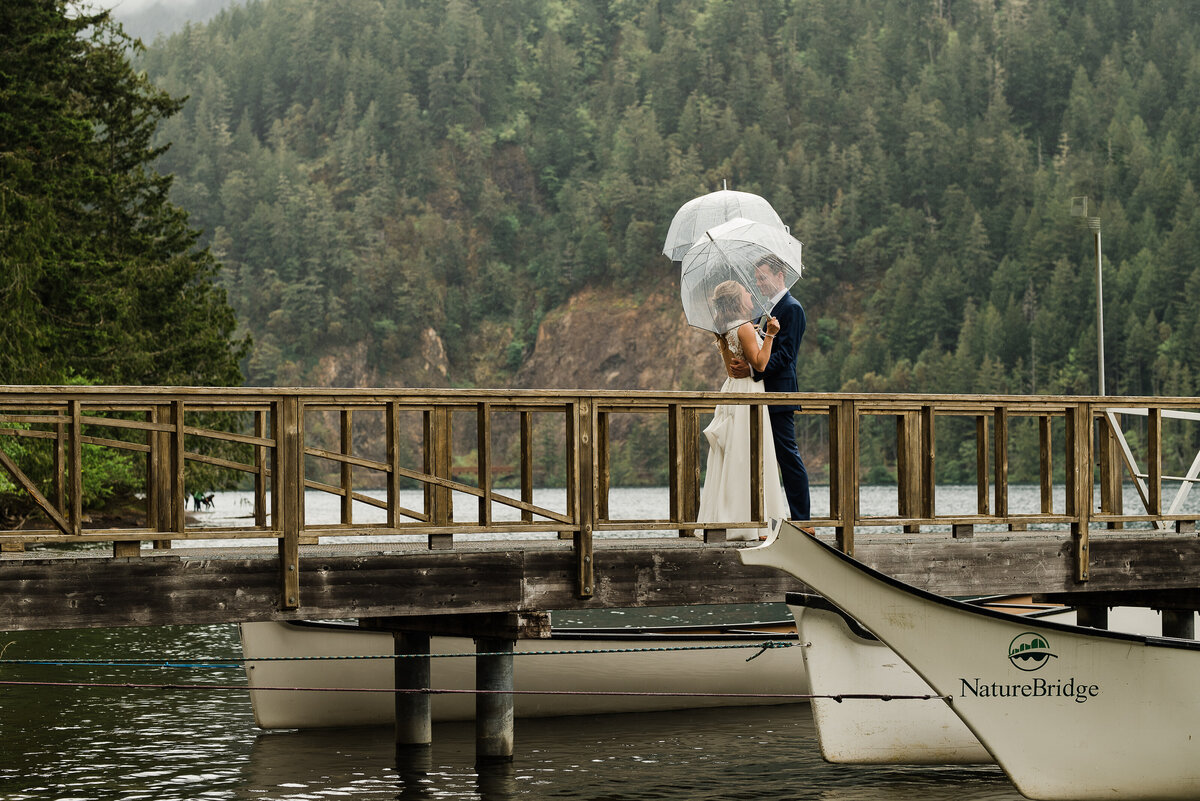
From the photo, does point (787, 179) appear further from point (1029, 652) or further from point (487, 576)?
point (487, 576)

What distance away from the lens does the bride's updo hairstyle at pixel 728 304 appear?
37.3 feet

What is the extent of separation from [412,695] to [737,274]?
5.34m

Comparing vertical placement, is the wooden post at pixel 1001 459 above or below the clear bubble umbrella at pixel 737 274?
below

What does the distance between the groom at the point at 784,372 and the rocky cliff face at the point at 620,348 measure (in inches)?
4571

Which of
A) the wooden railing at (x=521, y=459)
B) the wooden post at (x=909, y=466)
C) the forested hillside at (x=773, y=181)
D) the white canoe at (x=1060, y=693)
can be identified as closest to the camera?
the wooden railing at (x=521, y=459)

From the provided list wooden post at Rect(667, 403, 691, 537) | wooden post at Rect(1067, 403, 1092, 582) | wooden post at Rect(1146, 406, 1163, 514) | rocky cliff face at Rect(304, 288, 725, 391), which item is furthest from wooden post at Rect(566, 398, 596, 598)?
rocky cliff face at Rect(304, 288, 725, 391)

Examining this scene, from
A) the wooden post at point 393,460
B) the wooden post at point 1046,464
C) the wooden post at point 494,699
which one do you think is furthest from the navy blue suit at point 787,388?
the wooden post at point 393,460

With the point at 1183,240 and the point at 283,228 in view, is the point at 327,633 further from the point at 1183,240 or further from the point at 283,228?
the point at 283,228

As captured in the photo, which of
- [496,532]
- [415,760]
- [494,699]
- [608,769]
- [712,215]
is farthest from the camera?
[608,769]

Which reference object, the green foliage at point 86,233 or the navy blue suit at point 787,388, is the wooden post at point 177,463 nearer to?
the navy blue suit at point 787,388

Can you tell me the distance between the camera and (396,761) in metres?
14.1

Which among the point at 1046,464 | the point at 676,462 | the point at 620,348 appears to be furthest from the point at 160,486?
the point at 620,348

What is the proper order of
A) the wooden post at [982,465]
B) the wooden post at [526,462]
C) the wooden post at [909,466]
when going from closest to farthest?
the wooden post at [526,462] → the wooden post at [909,466] → the wooden post at [982,465]

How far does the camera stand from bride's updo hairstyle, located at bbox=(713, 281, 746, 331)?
11359 millimetres
